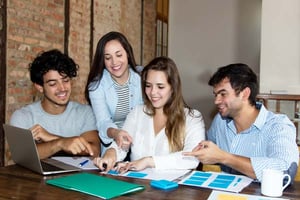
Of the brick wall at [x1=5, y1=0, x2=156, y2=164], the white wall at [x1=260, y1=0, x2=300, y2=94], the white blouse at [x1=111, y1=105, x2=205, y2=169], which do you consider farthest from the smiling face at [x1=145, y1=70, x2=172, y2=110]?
the white wall at [x1=260, y1=0, x2=300, y2=94]

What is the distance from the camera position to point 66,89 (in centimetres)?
236

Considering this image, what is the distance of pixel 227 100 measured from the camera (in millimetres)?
2012

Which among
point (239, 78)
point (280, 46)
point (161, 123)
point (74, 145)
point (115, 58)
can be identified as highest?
point (280, 46)

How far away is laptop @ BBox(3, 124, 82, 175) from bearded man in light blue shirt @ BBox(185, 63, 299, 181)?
2.18 ft

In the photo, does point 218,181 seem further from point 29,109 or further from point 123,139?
point 29,109

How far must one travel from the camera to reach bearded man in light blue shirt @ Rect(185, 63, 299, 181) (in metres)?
1.68

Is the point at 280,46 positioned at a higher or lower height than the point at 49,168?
higher

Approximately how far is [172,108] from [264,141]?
0.50 m

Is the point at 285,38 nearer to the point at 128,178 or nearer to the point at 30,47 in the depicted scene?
the point at 30,47

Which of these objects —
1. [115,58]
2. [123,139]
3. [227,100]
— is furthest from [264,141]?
[115,58]

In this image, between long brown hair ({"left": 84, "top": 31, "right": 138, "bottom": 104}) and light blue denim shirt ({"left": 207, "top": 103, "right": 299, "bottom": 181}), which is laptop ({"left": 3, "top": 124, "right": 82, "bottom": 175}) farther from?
light blue denim shirt ({"left": 207, "top": 103, "right": 299, "bottom": 181})

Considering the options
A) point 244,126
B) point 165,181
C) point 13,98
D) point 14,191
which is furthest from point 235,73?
point 13,98

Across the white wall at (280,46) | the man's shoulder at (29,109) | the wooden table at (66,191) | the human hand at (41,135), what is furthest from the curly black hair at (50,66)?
the white wall at (280,46)

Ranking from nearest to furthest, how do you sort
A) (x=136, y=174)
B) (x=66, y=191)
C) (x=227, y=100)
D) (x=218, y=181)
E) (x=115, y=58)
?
(x=66, y=191) < (x=218, y=181) < (x=136, y=174) < (x=227, y=100) < (x=115, y=58)
